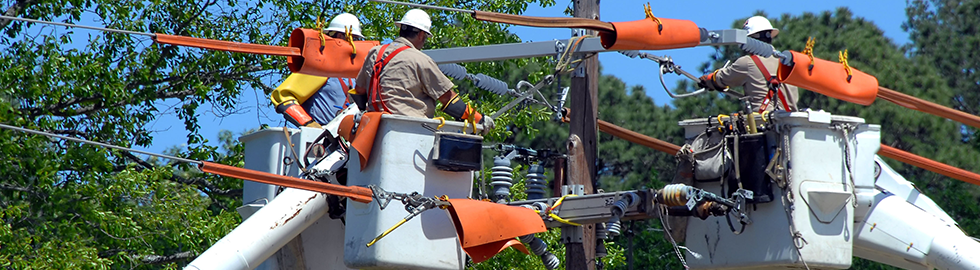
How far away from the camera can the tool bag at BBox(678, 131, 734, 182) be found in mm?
8852

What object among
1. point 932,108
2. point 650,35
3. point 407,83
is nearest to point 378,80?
point 407,83

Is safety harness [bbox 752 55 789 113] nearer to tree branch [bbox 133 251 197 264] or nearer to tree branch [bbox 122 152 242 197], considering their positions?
tree branch [bbox 133 251 197 264]

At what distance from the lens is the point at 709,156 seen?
9062mm

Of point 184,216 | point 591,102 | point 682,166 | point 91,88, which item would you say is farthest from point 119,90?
point 682,166

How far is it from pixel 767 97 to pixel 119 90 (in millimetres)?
8764

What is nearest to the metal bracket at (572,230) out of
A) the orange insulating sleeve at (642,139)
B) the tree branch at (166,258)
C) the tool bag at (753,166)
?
the orange insulating sleeve at (642,139)

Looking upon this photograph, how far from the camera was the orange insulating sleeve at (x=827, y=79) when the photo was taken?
31.0ft

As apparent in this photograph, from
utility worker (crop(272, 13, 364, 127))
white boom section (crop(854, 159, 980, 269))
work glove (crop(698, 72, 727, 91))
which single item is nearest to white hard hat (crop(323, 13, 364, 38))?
A: utility worker (crop(272, 13, 364, 127))

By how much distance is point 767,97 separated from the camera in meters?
9.54

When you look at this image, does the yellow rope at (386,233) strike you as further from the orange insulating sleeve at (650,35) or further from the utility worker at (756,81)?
the utility worker at (756,81)

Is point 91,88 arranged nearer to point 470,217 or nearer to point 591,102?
point 591,102

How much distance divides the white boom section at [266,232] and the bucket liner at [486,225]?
132 centimetres

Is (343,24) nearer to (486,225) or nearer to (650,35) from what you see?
(650,35)

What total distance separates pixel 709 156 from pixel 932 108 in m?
2.63
